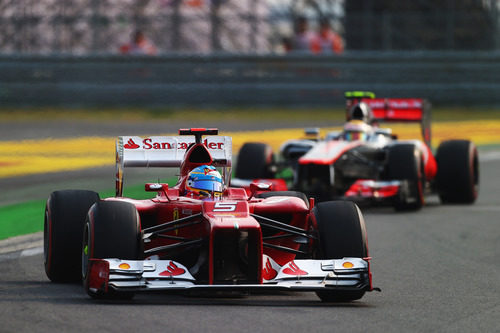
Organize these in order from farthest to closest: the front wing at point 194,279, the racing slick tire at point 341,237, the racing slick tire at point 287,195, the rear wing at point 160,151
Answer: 1. the rear wing at point 160,151
2. the racing slick tire at point 287,195
3. the racing slick tire at point 341,237
4. the front wing at point 194,279

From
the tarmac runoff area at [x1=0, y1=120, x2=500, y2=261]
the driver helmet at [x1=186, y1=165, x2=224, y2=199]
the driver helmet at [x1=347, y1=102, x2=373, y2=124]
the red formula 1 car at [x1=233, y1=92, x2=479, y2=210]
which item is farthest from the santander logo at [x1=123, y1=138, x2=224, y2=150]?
the tarmac runoff area at [x1=0, y1=120, x2=500, y2=261]

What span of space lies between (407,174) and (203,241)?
7441 mm

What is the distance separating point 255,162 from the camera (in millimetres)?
16578

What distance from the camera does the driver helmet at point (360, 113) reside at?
55.3 ft

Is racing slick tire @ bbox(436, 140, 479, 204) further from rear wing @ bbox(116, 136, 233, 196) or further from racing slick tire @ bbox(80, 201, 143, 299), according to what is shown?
racing slick tire @ bbox(80, 201, 143, 299)

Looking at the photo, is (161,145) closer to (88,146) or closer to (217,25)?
(88,146)

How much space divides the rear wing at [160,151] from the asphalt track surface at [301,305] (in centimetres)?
121

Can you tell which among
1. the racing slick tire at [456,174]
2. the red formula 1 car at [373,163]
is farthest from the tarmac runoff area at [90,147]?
the racing slick tire at [456,174]

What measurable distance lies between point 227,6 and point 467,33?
229 inches

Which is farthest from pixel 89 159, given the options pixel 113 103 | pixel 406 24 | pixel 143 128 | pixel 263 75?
pixel 406 24

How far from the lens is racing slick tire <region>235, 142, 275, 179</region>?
16547 mm

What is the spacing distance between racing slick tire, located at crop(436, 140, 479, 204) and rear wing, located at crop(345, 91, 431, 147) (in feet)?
1.70

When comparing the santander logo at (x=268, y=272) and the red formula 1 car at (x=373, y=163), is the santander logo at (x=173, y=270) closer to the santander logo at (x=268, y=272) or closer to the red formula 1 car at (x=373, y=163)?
the santander logo at (x=268, y=272)

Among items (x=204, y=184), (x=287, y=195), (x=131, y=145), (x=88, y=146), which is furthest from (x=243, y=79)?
(x=204, y=184)
